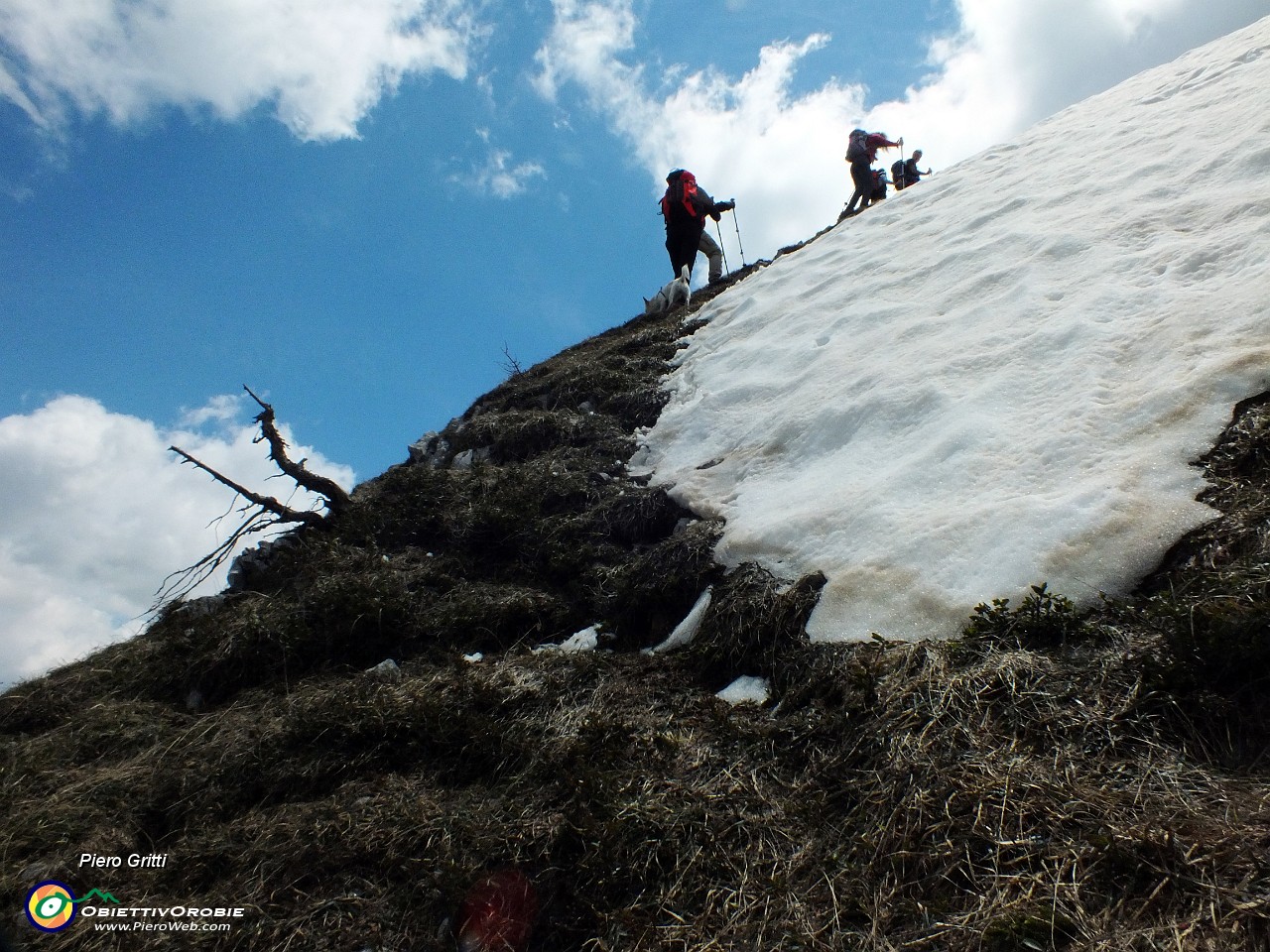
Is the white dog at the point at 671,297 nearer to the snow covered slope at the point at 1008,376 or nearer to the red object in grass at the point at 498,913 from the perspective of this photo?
the snow covered slope at the point at 1008,376

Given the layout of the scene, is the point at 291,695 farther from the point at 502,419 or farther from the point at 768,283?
the point at 768,283

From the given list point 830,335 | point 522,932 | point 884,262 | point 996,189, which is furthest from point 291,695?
point 996,189

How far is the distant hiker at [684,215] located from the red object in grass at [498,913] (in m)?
12.6

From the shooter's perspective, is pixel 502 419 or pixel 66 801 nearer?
pixel 66 801

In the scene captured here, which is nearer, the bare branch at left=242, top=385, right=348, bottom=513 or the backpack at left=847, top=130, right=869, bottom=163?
the bare branch at left=242, top=385, right=348, bottom=513

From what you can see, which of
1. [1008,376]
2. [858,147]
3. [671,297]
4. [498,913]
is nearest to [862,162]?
[858,147]

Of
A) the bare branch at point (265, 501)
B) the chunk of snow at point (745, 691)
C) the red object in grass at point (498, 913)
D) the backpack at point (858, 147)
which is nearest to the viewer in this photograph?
the red object in grass at point (498, 913)

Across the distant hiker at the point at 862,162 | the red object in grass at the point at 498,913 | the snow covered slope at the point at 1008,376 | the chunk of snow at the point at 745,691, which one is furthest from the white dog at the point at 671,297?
the red object in grass at the point at 498,913

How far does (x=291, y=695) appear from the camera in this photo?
5.66 m

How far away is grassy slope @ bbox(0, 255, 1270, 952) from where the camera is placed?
9.10ft

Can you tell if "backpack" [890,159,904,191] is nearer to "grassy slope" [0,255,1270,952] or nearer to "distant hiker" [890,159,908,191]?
"distant hiker" [890,159,908,191]

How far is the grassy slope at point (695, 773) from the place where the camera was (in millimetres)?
2773

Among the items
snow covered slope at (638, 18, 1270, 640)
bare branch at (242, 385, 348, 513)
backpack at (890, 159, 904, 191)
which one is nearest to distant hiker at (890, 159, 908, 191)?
backpack at (890, 159, 904, 191)

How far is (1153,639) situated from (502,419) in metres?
7.70
